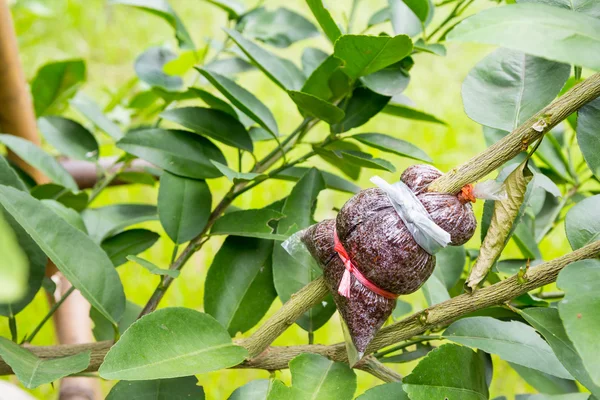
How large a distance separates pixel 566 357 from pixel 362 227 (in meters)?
0.15

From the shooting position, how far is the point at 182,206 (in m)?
0.62

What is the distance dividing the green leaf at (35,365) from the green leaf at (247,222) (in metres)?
0.16

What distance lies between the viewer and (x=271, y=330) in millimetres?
464

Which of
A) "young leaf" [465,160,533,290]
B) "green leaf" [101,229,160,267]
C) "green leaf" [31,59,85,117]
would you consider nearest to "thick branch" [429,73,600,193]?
"young leaf" [465,160,533,290]

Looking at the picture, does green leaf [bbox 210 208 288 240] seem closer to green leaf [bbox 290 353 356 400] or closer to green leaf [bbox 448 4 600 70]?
green leaf [bbox 290 353 356 400]

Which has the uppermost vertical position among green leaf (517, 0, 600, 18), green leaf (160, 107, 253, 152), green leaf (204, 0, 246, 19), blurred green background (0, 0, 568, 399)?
green leaf (204, 0, 246, 19)

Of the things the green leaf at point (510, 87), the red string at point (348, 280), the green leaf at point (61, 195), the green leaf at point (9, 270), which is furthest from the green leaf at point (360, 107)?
the green leaf at point (9, 270)

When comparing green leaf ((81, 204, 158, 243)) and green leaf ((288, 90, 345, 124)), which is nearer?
green leaf ((288, 90, 345, 124))

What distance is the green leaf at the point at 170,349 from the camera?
1.31 feet

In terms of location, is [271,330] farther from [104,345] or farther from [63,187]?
[63,187]

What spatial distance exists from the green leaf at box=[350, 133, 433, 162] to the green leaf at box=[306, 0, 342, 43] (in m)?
0.10

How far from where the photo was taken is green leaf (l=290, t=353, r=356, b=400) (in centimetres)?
44

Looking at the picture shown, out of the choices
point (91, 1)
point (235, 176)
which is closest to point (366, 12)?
point (91, 1)

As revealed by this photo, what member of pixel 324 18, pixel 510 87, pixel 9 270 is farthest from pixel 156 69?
pixel 9 270
